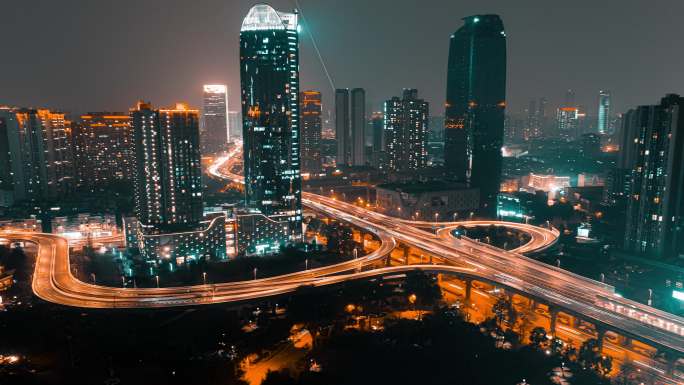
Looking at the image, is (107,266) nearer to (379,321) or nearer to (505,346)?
(379,321)

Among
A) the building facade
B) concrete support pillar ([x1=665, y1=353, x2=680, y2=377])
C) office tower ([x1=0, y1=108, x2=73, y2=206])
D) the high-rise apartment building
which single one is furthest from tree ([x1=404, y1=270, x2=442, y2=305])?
office tower ([x1=0, y1=108, x2=73, y2=206])

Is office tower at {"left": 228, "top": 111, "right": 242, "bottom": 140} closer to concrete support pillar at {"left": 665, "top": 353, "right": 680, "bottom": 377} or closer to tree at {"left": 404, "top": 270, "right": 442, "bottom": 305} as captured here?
tree at {"left": 404, "top": 270, "right": 442, "bottom": 305}

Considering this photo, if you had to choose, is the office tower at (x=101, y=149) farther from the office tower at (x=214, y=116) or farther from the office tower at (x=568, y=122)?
the office tower at (x=568, y=122)

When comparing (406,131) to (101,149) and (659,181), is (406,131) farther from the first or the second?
(101,149)


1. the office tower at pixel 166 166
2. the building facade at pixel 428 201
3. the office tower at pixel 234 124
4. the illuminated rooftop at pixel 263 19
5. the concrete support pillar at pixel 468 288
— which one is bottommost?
the concrete support pillar at pixel 468 288

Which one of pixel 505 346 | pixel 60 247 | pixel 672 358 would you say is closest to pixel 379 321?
pixel 505 346

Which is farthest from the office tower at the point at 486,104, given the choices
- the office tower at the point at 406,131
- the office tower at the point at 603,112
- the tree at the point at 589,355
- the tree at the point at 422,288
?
the office tower at the point at 603,112
